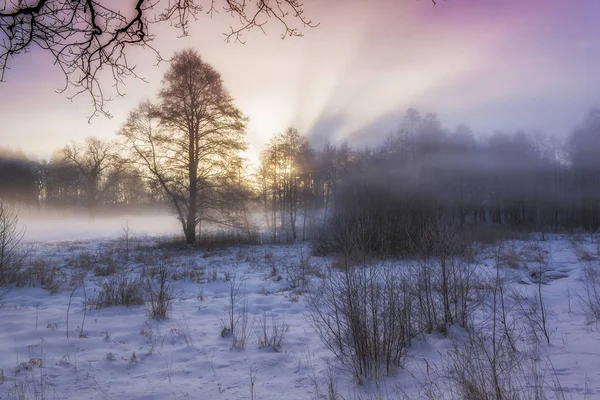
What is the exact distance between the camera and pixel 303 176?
34.4 meters

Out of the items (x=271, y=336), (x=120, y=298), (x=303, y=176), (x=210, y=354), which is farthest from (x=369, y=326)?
(x=303, y=176)

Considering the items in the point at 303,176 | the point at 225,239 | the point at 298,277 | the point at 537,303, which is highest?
the point at 303,176

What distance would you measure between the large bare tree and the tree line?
0.18 ft

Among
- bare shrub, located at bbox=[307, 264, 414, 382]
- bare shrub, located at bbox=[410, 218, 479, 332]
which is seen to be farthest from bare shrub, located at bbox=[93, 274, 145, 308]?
bare shrub, located at bbox=[410, 218, 479, 332]

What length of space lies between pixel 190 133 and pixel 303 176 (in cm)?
1756

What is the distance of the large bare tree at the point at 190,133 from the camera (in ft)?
58.5

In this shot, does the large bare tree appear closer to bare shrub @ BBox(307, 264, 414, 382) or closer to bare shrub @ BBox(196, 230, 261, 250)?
bare shrub @ BBox(196, 230, 261, 250)

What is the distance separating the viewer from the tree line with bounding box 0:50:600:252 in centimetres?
1784

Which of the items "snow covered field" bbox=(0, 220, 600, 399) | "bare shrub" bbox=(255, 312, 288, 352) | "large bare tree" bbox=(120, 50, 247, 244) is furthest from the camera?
"large bare tree" bbox=(120, 50, 247, 244)

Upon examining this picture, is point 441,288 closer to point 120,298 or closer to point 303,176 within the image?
point 120,298

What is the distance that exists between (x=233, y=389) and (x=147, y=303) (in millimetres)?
4595

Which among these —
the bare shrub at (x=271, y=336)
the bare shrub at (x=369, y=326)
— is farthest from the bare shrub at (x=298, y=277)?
the bare shrub at (x=369, y=326)

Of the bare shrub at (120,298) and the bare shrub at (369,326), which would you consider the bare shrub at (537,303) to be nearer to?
the bare shrub at (369,326)

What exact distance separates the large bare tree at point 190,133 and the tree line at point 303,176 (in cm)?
6
